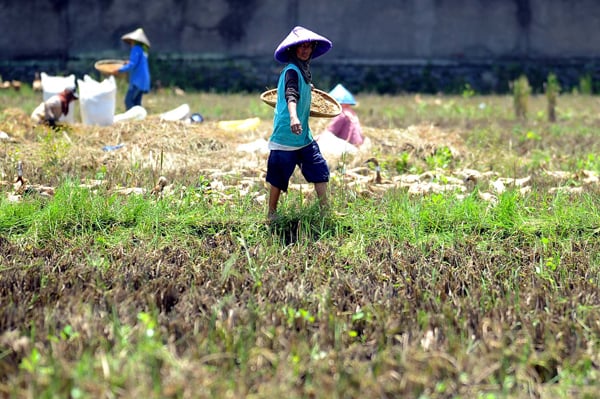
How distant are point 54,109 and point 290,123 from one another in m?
4.20

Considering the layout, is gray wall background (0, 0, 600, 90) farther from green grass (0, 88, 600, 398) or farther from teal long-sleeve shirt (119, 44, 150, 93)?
green grass (0, 88, 600, 398)

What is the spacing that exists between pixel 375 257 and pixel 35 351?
201 cm

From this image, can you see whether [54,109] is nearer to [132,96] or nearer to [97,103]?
[97,103]

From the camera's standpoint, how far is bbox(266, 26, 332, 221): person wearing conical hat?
4512 millimetres

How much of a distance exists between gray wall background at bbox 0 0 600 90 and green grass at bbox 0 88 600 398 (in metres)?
9.19

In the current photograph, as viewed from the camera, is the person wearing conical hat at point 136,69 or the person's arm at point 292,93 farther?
the person wearing conical hat at point 136,69

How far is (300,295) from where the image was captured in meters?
3.47

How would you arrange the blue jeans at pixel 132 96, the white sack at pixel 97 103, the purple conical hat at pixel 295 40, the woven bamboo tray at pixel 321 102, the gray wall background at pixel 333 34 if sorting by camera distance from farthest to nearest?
1. the gray wall background at pixel 333 34
2. the blue jeans at pixel 132 96
3. the white sack at pixel 97 103
4. the woven bamboo tray at pixel 321 102
5. the purple conical hat at pixel 295 40

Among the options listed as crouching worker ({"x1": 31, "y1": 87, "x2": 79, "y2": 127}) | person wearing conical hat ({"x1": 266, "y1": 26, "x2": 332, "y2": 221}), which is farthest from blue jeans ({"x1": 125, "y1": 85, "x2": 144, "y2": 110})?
person wearing conical hat ({"x1": 266, "y1": 26, "x2": 332, "y2": 221})

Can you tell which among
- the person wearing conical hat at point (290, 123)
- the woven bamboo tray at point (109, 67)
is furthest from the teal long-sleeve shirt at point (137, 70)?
the person wearing conical hat at point (290, 123)

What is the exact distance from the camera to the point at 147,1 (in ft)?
Answer: 48.3

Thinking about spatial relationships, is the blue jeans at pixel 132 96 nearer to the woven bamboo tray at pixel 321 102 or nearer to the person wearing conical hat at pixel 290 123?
the woven bamboo tray at pixel 321 102

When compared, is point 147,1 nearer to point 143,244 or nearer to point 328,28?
point 328,28

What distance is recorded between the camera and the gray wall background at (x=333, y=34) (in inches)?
573
